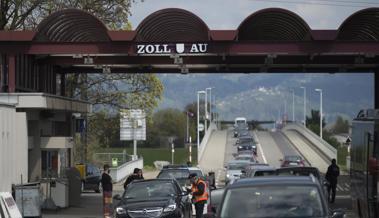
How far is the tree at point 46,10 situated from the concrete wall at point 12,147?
16.6 meters

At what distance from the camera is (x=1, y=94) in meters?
26.8

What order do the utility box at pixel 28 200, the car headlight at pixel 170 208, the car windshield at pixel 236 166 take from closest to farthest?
1. the car headlight at pixel 170 208
2. the utility box at pixel 28 200
3. the car windshield at pixel 236 166

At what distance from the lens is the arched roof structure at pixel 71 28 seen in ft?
92.4

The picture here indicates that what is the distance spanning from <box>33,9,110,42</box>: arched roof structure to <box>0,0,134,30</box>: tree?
36.7ft

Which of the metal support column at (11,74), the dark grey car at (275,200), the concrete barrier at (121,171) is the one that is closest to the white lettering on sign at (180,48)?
the metal support column at (11,74)

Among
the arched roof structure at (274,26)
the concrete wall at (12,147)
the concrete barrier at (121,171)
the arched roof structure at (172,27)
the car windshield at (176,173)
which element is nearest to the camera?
the concrete wall at (12,147)

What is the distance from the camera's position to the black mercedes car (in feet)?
64.6

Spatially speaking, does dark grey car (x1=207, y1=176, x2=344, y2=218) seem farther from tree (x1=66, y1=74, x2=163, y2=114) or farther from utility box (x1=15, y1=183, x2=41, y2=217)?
tree (x1=66, y1=74, x2=163, y2=114)

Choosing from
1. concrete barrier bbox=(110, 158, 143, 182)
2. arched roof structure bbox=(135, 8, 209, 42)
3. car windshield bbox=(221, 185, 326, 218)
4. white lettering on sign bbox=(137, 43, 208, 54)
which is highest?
arched roof structure bbox=(135, 8, 209, 42)

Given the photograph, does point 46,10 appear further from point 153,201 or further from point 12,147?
point 153,201

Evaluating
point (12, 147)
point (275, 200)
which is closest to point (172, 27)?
point (12, 147)

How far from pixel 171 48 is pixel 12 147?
293 inches

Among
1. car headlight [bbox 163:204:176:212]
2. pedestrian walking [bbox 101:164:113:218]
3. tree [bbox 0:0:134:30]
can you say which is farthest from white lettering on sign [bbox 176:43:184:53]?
tree [bbox 0:0:134:30]

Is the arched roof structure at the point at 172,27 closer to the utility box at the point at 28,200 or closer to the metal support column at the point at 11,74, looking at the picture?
the metal support column at the point at 11,74
